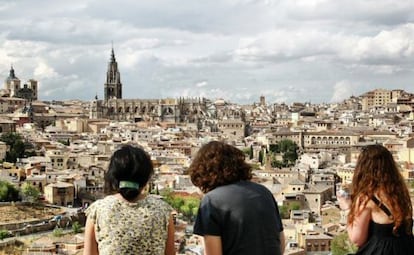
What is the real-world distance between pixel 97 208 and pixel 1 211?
21.7 m

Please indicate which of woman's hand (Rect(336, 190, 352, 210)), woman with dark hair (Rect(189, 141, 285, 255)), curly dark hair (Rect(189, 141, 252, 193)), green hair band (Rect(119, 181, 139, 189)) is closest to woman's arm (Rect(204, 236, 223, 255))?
woman with dark hair (Rect(189, 141, 285, 255))

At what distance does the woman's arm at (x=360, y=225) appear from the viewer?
104 inches

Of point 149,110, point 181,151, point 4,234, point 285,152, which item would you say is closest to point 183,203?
point 4,234

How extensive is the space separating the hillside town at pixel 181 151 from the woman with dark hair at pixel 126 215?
2.39 ft

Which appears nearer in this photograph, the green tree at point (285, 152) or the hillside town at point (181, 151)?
the hillside town at point (181, 151)

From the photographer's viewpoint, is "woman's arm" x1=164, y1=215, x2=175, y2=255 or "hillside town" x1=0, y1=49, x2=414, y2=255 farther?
"hillside town" x1=0, y1=49, x2=414, y2=255

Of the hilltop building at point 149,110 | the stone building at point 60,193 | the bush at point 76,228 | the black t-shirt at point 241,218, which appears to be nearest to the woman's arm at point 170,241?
the black t-shirt at point 241,218

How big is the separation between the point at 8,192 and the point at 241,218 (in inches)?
908

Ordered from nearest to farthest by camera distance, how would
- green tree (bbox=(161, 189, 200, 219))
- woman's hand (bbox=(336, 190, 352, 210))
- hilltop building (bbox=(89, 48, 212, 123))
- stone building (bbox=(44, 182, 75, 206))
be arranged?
woman's hand (bbox=(336, 190, 352, 210)) → green tree (bbox=(161, 189, 200, 219)) → stone building (bbox=(44, 182, 75, 206)) → hilltop building (bbox=(89, 48, 212, 123))

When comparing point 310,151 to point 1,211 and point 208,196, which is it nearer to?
point 1,211

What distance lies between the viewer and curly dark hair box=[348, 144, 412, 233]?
8.71 feet

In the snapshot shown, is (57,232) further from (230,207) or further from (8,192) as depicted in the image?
(230,207)

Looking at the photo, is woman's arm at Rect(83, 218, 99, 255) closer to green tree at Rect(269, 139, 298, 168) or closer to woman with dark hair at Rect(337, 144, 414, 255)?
woman with dark hair at Rect(337, 144, 414, 255)

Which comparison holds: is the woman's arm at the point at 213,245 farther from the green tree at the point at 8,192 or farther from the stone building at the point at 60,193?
the stone building at the point at 60,193
